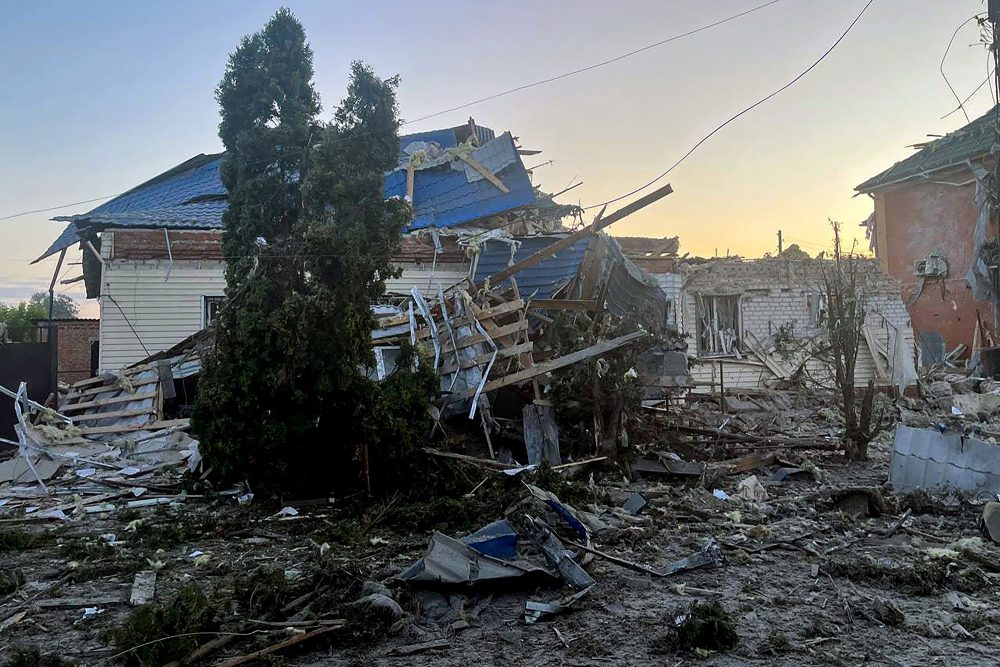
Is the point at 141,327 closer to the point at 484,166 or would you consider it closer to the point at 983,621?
the point at 484,166

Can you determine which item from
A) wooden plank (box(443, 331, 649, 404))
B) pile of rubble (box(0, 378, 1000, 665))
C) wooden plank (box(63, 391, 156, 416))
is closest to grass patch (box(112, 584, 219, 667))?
pile of rubble (box(0, 378, 1000, 665))

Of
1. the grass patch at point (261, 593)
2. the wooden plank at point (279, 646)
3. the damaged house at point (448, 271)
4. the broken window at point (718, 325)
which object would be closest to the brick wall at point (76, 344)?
the damaged house at point (448, 271)

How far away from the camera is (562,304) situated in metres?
Answer: 10.1

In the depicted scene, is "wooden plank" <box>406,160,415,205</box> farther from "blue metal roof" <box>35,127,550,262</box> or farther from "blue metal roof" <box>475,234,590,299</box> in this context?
"blue metal roof" <box>475,234,590,299</box>

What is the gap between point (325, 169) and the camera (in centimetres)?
824

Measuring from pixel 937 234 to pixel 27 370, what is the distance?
24.6 metres

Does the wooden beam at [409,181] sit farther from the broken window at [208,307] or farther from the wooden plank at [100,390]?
the wooden plank at [100,390]

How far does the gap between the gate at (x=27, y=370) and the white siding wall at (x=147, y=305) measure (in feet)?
2.78

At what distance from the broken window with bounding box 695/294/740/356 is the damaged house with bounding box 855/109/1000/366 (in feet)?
19.4

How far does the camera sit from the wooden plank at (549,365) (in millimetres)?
9156

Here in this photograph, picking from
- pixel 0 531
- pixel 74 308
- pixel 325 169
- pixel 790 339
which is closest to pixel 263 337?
pixel 325 169

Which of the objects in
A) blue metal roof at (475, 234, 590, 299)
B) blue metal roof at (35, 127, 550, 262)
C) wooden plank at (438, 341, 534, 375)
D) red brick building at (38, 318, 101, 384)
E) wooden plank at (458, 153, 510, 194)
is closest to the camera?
wooden plank at (438, 341, 534, 375)

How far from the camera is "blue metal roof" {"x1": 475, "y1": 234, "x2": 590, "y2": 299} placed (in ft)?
41.9

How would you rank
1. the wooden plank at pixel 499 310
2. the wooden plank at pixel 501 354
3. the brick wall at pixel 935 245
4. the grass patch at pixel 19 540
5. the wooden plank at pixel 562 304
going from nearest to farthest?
the grass patch at pixel 19 540
the wooden plank at pixel 501 354
the wooden plank at pixel 499 310
the wooden plank at pixel 562 304
the brick wall at pixel 935 245
